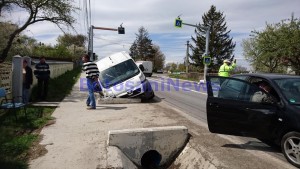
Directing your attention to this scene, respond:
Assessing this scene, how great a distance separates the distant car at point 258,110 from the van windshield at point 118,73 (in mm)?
6956

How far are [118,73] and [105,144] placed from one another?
6.91m

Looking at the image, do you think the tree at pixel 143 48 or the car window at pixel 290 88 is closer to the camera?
the car window at pixel 290 88

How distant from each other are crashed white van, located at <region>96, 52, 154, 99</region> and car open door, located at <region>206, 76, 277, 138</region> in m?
6.37

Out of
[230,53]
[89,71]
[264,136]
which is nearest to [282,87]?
[264,136]

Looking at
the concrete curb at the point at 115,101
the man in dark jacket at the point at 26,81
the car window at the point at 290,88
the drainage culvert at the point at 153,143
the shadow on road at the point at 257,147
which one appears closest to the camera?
the car window at the point at 290,88

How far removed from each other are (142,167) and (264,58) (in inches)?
1200

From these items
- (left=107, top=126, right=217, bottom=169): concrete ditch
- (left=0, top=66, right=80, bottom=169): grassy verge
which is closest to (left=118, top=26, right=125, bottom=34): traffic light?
(left=0, top=66, right=80, bottom=169): grassy verge

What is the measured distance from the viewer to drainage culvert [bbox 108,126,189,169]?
6.55 metres

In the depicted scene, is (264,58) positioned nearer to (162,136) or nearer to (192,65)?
(162,136)

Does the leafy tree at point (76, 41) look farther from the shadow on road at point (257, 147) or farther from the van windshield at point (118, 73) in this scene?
the shadow on road at point (257, 147)

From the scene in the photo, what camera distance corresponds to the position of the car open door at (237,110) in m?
5.76

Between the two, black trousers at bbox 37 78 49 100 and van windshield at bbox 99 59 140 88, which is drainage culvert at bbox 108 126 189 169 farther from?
black trousers at bbox 37 78 49 100

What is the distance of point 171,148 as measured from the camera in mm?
6918

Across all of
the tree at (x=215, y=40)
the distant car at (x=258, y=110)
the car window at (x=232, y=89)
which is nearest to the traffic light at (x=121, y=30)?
the distant car at (x=258, y=110)
